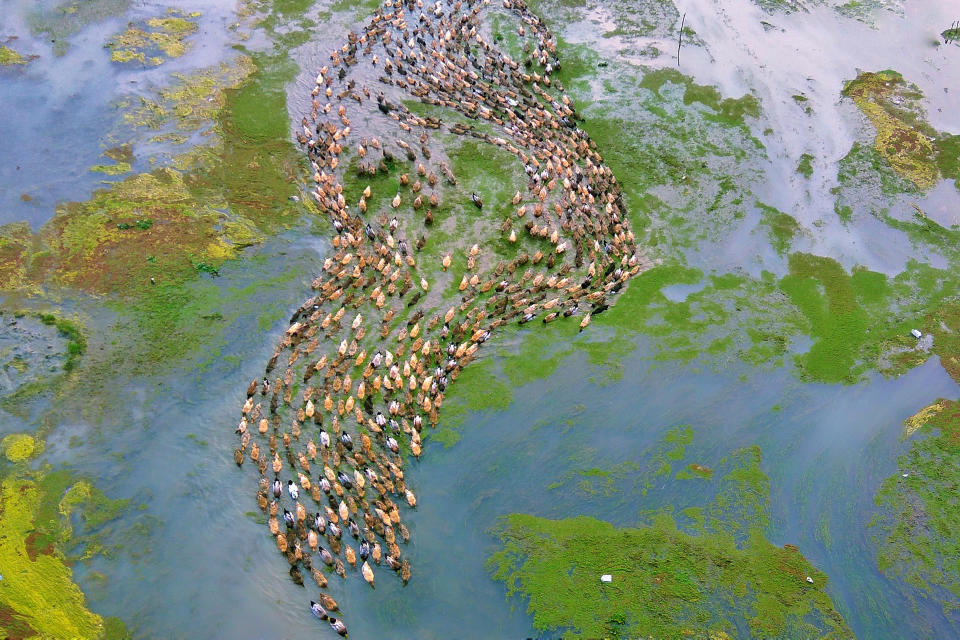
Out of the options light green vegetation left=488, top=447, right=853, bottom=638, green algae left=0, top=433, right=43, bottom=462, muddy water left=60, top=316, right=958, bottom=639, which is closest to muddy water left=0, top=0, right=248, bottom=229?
muddy water left=60, top=316, right=958, bottom=639

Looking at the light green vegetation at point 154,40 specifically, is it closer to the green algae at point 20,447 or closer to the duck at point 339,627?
the green algae at point 20,447

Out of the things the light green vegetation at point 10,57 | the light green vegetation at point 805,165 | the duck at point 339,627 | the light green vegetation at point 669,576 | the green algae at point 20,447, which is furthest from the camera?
the light green vegetation at point 10,57

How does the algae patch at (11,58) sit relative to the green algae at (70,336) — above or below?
above

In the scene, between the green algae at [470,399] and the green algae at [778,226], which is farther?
the green algae at [778,226]

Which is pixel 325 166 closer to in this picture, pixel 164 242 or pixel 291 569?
pixel 164 242

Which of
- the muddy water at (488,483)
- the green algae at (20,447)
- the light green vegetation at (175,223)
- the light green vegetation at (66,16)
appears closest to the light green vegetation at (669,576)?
the muddy water at (488,483)
